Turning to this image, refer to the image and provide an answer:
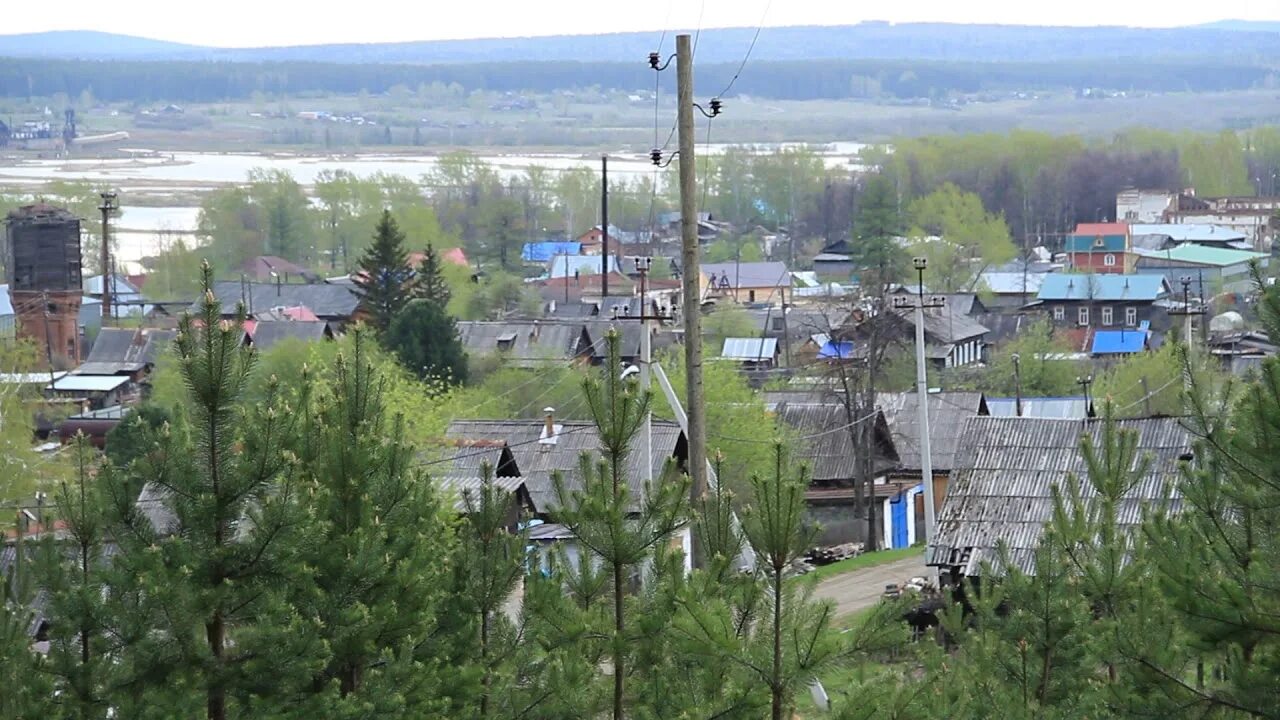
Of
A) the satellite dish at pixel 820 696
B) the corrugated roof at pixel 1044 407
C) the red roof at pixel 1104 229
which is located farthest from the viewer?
the red roof at pixel 1104 229

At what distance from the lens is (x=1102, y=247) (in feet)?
250

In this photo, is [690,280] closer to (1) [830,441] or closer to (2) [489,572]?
(2) [489,572]

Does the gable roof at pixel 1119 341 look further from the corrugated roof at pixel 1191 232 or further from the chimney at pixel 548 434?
the chimney at pixel 548 434

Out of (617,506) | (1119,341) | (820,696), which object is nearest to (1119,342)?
(1119,341)

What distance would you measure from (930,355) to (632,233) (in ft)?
174

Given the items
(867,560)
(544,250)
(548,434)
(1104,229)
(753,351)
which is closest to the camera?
(867,560)

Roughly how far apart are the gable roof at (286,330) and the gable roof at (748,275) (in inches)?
918

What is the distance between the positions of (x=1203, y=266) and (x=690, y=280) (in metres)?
61.7

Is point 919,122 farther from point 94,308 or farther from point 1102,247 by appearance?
point 94,308

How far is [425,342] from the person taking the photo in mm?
39750

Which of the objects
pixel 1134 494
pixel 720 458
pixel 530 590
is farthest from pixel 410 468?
pixel 1134 494

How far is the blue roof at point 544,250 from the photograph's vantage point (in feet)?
291

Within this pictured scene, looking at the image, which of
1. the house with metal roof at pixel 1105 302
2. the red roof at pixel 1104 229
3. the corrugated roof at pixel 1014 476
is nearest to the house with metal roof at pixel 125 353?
the house with metal roof at pixel 1105 302

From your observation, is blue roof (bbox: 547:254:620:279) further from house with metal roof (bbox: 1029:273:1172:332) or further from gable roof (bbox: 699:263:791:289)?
house with metal roof (bbox: 1029:273:1172:332)
